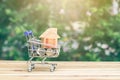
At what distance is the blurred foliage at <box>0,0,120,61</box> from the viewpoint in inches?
79.7

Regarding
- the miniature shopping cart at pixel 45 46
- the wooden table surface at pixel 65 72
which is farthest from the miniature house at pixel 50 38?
the wooden table surface at pixel 65 72

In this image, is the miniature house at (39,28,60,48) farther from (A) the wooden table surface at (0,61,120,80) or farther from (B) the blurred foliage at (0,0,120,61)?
(B) the blurred foliage at (0,0,120,61)

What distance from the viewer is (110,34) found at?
205 cm

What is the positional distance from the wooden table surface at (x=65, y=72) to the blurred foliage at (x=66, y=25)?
213mm

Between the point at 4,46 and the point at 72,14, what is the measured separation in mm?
516

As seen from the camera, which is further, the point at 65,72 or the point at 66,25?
the point at 66,25

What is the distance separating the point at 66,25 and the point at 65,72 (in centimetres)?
53

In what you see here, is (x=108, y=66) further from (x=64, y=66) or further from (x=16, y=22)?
(x=16, y=22)

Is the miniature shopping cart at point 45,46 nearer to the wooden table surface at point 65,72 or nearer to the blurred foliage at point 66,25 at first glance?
the wooden table surface at point 65,72

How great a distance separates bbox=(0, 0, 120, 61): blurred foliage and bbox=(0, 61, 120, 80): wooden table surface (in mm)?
213

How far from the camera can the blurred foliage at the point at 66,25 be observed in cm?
202

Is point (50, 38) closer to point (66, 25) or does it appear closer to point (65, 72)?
point (65, 72)

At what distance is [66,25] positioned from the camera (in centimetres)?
204

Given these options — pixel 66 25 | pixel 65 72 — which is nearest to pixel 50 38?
pixel 65 72
